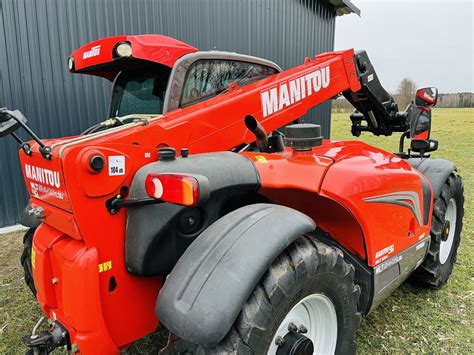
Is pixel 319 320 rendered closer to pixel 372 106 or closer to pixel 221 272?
pixel 221 272

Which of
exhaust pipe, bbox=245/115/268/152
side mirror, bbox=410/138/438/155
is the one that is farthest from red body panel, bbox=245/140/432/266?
side mirror, bbox=410/138/438/155

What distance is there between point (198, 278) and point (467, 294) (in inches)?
122

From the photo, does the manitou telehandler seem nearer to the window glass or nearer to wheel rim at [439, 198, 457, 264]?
the window glass

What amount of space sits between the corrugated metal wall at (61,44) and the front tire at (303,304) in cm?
516

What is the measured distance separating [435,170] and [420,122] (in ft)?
1.87

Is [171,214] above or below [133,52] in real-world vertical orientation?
below

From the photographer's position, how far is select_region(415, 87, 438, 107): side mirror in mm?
3678

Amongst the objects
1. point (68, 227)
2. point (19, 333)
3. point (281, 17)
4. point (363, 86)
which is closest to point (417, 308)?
point (363, 86)

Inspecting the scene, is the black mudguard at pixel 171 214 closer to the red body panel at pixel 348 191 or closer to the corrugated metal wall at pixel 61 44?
the red body panel at pixel 348 191

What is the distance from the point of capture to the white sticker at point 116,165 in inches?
70.9

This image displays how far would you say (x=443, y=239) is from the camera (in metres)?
3.54

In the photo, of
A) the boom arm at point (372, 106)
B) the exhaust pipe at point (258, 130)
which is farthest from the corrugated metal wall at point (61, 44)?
the exhaust pipe at point (258, 130)

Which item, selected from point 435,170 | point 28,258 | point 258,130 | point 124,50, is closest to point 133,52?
point 124,50

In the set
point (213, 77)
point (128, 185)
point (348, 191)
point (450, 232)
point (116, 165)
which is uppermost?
point (213, 77)
